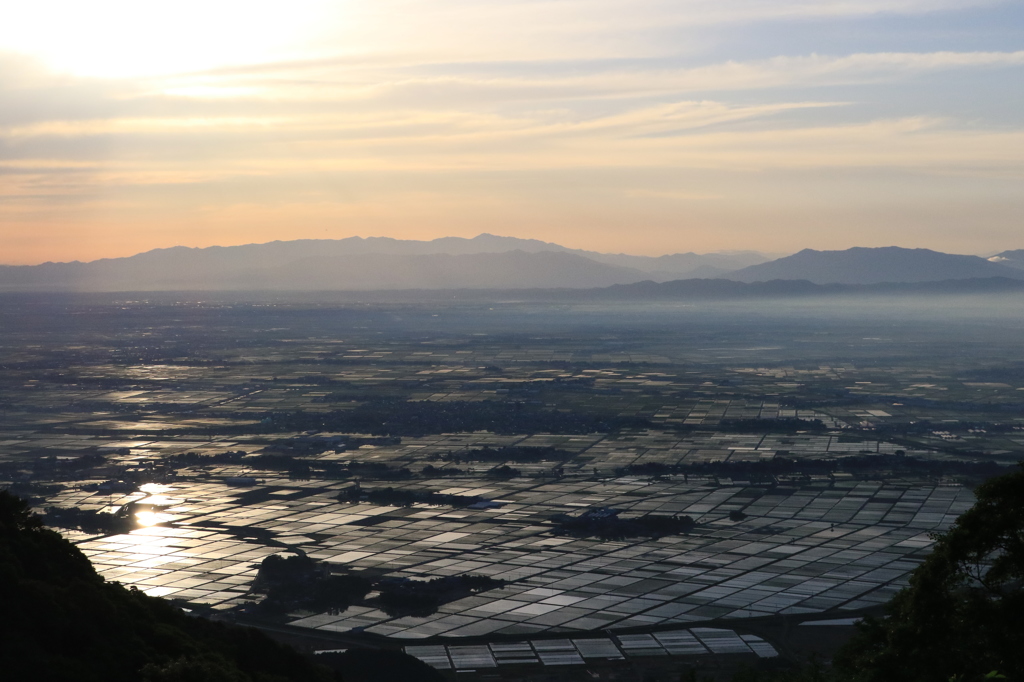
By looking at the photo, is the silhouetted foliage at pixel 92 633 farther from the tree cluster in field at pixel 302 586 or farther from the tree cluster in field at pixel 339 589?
the tree cluster in field at pixel 302 586

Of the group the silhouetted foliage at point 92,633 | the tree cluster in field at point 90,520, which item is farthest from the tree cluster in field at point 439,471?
the silhouetted foliage at point 92,633

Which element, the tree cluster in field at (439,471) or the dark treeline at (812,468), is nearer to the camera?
the dark treeline at (812,468)

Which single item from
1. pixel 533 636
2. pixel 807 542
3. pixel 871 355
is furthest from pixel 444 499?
pixel 871 355

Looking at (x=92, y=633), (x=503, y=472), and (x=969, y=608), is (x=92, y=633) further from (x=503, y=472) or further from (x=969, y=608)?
(x=503, y=472)

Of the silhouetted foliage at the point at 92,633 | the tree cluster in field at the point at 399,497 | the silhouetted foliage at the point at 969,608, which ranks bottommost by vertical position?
the tree cluster in field at the point at 399,497

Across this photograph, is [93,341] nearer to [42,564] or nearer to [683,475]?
[683,475]

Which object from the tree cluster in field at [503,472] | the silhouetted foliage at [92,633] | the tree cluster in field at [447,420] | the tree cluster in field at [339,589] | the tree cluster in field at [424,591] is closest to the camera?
the silhouetted foliage at [92,633]

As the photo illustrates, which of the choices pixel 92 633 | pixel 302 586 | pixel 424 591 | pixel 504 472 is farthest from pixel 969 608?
pixel 504 472
